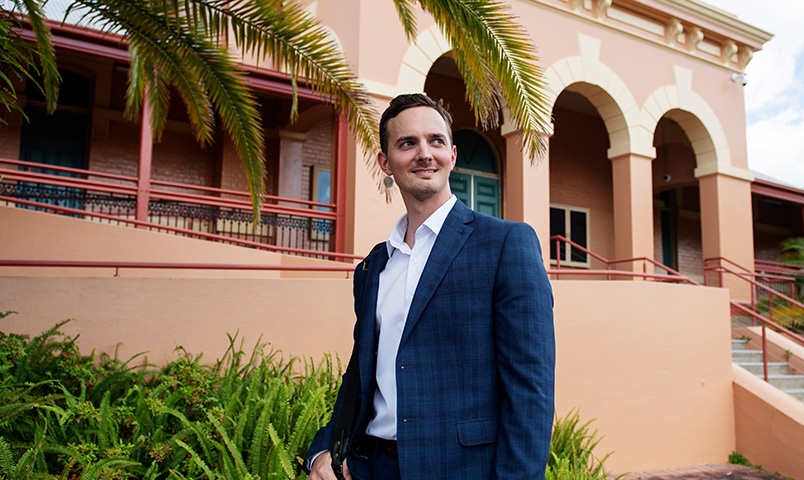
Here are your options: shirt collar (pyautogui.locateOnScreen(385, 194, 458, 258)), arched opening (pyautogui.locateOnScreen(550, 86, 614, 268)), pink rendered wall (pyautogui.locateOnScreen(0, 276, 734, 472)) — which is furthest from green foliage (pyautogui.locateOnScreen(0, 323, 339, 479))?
arched opening (pyautogui.locateOnScreen(550, 86, 614, 268))

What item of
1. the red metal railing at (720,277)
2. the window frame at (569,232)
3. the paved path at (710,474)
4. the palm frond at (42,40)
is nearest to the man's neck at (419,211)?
the palm frond at (42,40)

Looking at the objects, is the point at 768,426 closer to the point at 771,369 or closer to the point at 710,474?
the point at 710,474

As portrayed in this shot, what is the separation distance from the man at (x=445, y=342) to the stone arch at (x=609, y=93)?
10.6m

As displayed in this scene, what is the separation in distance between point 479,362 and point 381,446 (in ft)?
1.37

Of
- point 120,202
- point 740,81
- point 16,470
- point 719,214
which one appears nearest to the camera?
point 16,470

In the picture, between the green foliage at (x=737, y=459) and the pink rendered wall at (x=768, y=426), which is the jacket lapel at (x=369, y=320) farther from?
the green foliage at (x=737, y=459)

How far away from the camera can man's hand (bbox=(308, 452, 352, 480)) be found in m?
2.02

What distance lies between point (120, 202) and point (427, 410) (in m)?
9.55

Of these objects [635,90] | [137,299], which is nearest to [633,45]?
[635,90]

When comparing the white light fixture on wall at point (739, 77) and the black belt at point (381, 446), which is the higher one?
the white light fixture on wall at point (739, 77)

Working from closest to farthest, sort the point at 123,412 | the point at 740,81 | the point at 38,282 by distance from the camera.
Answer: the point at 123,412 < the point at 38,282 < the point at 740,81

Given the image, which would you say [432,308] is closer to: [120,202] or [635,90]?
[120,202]

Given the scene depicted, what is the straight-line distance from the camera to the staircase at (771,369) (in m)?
9.28

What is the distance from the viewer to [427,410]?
71.4 inches
